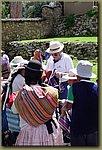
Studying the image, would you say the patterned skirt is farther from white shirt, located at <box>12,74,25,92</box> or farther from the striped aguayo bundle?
white shirt, located at <box>12,74,25,92</box>

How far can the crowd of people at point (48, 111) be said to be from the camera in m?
3.39

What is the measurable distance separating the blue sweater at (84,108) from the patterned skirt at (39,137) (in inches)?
6.1

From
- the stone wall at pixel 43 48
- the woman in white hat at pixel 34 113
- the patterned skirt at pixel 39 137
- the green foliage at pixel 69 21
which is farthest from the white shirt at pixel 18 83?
the green foliage at pixel 69 21

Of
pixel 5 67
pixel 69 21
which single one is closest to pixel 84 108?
pixel 5 67

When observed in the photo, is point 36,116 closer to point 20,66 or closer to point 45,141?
point 45,141

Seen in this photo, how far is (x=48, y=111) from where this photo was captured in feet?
11.1

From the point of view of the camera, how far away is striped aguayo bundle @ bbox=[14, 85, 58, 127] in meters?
3.36

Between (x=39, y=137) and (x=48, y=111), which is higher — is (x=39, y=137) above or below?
below

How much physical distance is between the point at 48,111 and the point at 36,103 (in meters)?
0.13

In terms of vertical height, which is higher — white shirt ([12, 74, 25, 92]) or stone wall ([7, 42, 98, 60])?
stone wall ([7, 42, 98, 60])

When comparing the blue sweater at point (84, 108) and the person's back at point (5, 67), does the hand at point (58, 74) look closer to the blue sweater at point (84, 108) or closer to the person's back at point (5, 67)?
the person's back at point (5, 67)

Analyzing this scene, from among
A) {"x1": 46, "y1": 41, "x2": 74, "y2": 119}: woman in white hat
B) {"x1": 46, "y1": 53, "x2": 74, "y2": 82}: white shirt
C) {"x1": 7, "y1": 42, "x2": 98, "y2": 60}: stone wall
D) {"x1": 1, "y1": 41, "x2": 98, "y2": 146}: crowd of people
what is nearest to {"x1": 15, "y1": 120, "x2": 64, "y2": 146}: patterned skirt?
{"x1": 1, "y1": 41, "x2": 98, "y2": 146}: crowd of people

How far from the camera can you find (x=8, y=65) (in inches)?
155

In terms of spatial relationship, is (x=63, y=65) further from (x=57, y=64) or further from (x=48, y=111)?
(x=48, y=111)
